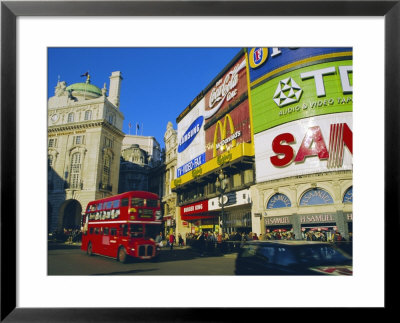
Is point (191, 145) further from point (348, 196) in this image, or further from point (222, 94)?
point (348, 196)

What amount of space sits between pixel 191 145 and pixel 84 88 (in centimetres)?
671

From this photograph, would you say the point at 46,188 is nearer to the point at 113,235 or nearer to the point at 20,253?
the point at 20,253

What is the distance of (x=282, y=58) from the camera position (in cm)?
1285

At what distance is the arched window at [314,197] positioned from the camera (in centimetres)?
1316

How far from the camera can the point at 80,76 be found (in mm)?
10492

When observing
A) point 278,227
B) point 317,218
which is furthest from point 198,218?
point 317,218

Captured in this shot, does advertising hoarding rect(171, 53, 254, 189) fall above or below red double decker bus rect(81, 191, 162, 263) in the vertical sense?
above

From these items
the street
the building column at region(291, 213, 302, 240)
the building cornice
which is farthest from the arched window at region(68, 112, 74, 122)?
the building column at region(291, 213, 302, 240)

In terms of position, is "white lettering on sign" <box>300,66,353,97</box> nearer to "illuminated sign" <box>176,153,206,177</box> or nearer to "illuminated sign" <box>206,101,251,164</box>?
"illuminated sign" <box>206,101,251,164</box>

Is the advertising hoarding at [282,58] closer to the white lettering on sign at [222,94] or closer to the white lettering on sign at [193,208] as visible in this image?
the white lettering on sign at [222,94]

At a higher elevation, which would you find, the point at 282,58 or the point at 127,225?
the point at 282,58

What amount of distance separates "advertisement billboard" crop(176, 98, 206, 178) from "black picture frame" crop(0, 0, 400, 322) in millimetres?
8408

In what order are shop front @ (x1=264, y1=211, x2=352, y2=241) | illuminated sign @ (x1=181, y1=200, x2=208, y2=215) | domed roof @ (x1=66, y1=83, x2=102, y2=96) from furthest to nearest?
illuminated sign @ (x1=181, y1=200, x2=208, y2=215)
shop front @ (x1=264, y1=211, x2=352, y2=241)
domed roof @ (x1=66, y1=83, x2=102, y2=96)

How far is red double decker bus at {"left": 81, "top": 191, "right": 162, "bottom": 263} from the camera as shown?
11.2 meters
